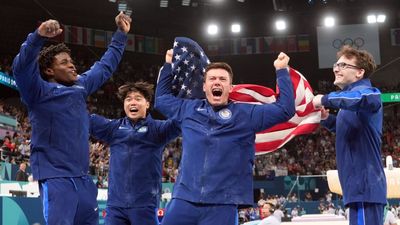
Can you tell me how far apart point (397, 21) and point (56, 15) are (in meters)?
19.9

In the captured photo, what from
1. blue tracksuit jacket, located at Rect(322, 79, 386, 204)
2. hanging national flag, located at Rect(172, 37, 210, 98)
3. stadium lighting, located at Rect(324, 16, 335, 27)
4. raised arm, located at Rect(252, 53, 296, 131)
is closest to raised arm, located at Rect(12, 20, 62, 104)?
hanging national flag, located at Rect(172, 37, 210, 98)

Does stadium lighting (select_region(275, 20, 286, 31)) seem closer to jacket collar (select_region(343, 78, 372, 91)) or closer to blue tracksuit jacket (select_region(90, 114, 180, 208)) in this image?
blue tracksuit jacket (select_region(90, 114, 180, 208))

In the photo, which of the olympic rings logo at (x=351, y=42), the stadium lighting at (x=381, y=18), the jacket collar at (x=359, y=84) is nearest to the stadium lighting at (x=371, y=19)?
the stadium lighting at (x=381, y=18)

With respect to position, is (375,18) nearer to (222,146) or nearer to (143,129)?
(143,129)

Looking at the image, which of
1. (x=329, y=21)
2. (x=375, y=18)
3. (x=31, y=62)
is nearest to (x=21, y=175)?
(x=31, y=62)

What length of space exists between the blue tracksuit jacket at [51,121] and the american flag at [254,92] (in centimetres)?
85

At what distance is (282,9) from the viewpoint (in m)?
30.4

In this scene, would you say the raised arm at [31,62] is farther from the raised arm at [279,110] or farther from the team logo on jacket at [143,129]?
the raised arm at [279,110]

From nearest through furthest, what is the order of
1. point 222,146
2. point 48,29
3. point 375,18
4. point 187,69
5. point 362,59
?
point 222,146 → point 48,29 → point 362,59 → point 187,69 → point 375,18

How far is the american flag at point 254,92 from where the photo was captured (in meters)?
4.50

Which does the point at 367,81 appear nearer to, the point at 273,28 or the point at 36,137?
the point at 36,137

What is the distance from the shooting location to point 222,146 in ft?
12.3

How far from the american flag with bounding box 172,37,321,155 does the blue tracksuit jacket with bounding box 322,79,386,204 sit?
59cm

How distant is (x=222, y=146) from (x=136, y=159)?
1411 millimetres
